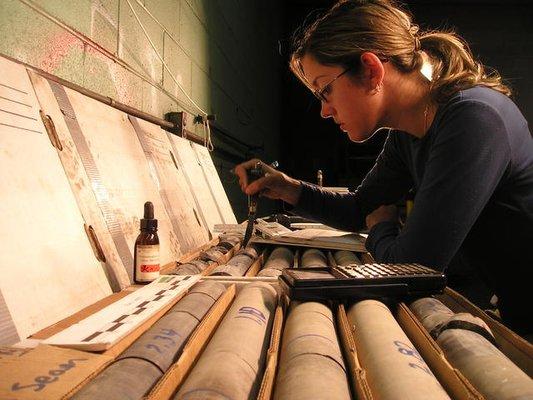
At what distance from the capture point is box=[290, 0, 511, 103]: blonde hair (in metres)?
1.02

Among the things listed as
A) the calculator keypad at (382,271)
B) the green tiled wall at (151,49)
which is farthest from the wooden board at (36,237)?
the calculator keypad at (382,271)

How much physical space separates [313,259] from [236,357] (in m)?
0.70

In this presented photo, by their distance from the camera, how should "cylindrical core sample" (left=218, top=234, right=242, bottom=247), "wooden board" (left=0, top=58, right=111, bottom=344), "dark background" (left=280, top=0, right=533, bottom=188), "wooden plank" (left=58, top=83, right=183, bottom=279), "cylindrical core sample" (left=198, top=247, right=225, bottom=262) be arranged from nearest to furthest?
"wooden board" (left=0, top=58, right=111, bottom=344) → "wooden plank" (left=58, top=83, right=183, bottom=279) → "cylindrical core sample" (left=198, top=247, right=225, bottom=262) → "cylindrical core sample" (left=218, top=234, right=242, bottom=247) → "dark background" (left=280, top=0, right=533, bottom=188)

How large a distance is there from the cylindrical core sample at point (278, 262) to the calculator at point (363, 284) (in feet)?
0.59

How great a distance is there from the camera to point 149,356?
0.43 metres

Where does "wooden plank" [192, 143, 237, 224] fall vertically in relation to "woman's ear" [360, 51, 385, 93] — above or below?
below

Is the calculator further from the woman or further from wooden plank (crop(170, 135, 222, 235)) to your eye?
wooden plank (crop(170, 135, 222, 235))

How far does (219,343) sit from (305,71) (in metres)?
0.90

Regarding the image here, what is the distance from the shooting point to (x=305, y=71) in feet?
3.85

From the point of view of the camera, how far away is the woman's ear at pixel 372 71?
Result: 1.01 m

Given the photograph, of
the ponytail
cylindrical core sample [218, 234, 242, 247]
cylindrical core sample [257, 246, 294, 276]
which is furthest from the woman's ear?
cylindrical core sample [218, 234, 242, 247]

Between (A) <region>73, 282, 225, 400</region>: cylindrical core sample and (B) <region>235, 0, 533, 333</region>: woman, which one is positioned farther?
(B) <region>235, 0, 533, 333</region>: woman

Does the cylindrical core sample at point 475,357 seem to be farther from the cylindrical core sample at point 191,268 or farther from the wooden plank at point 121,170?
the wooden plank at point 121,170

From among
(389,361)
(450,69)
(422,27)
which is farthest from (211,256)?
(422,27)
